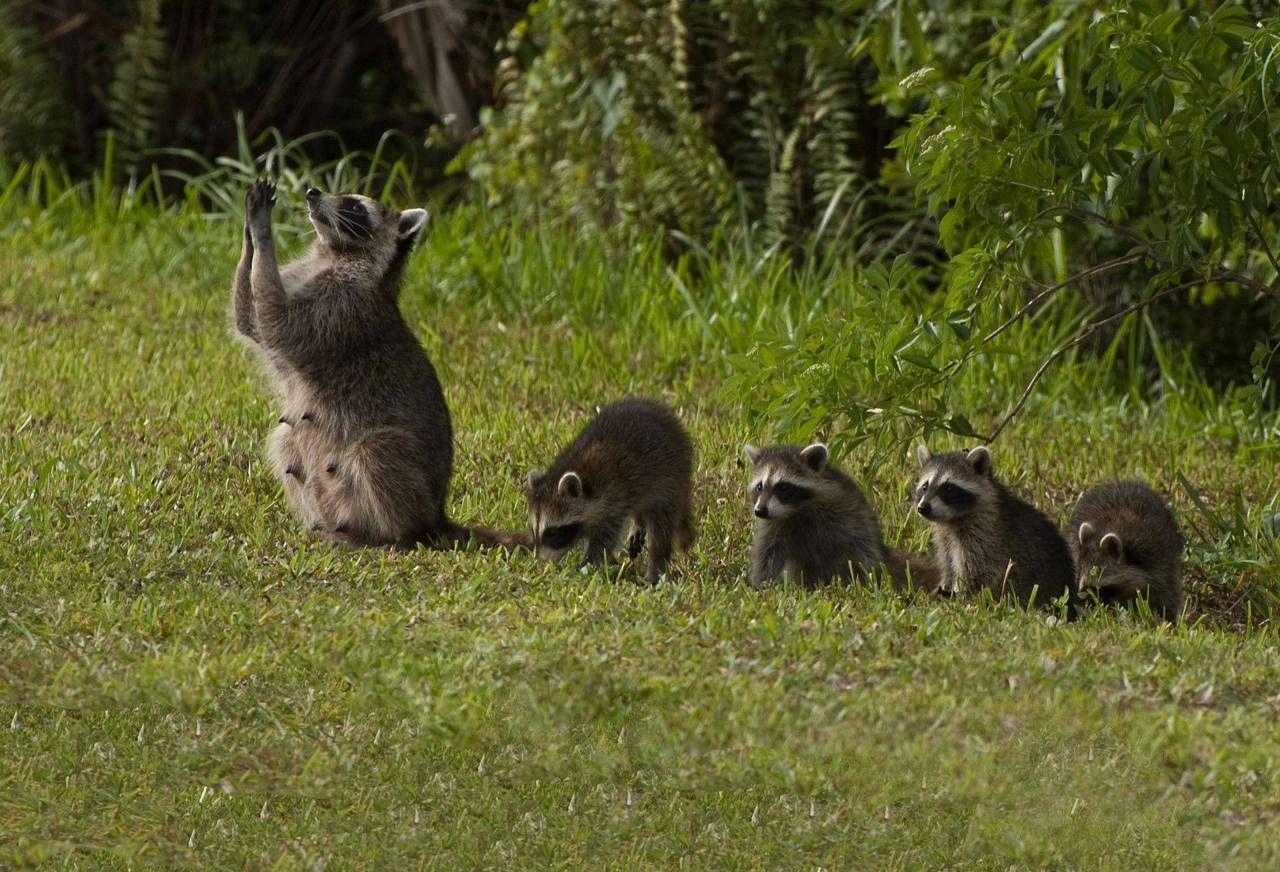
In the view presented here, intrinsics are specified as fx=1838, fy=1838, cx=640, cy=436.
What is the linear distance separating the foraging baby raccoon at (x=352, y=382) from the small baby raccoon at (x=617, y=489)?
272mm

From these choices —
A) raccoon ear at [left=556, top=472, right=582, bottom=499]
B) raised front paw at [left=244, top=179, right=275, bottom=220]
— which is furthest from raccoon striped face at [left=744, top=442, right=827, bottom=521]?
raised front paw at [left=244, top=179, right=275, bottom=220]

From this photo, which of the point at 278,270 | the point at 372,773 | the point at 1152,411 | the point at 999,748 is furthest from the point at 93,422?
the point at 1152,411

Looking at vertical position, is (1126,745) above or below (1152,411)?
above

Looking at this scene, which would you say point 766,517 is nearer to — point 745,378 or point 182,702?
point 745,378

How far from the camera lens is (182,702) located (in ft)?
17.1

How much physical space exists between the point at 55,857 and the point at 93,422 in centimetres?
439

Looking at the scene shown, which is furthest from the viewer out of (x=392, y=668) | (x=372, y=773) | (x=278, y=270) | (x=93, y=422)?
(x=93, y=422)

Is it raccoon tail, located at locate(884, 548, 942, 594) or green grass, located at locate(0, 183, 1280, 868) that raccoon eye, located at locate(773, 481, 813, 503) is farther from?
raccoon tail, located at locate(884, 548, 942, 594)

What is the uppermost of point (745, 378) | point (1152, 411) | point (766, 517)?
point (745, 378)

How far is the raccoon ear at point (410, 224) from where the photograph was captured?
7516 mm

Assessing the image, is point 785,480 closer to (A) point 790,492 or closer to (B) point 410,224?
(A) point 790,492

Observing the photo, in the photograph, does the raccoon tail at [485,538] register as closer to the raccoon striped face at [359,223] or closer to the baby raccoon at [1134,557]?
the raccoon striped face at [359,223]

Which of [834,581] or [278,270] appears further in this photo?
[278,270]

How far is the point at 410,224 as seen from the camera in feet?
24.9
